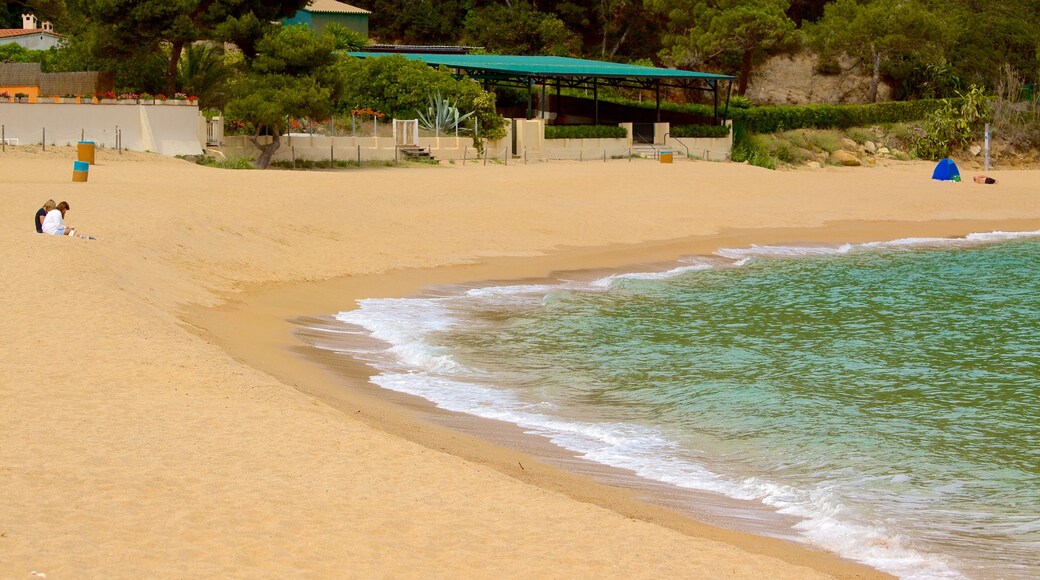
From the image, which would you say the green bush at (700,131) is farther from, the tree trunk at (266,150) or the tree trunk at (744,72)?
the tree trunk at (266,150)

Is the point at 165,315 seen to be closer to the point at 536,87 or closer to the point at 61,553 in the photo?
the point at 61,553

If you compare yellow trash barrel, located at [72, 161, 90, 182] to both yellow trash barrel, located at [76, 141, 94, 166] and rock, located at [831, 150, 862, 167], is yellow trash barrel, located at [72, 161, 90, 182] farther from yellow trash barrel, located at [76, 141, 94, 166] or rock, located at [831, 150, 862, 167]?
rock, located at [831, 150, 862, 167]

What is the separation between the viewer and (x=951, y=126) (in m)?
55.2

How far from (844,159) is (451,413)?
43171mm

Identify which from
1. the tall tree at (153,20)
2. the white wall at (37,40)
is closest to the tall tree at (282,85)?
the tall tree at (153,20)

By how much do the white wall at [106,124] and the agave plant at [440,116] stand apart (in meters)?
9.48

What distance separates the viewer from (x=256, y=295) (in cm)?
1878

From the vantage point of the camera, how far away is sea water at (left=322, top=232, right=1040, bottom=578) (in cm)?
962

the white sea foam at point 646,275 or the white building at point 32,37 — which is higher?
the white building at point 32,37

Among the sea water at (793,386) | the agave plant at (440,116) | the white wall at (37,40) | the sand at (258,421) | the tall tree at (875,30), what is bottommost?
the sea water at (793,386)

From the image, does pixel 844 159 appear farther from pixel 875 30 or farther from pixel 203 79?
pixel 203 79

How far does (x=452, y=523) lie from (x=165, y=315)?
28.1 feet

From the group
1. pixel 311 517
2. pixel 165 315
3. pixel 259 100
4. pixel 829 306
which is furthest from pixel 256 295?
pixel 259 100

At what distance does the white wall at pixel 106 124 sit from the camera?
33594mm
